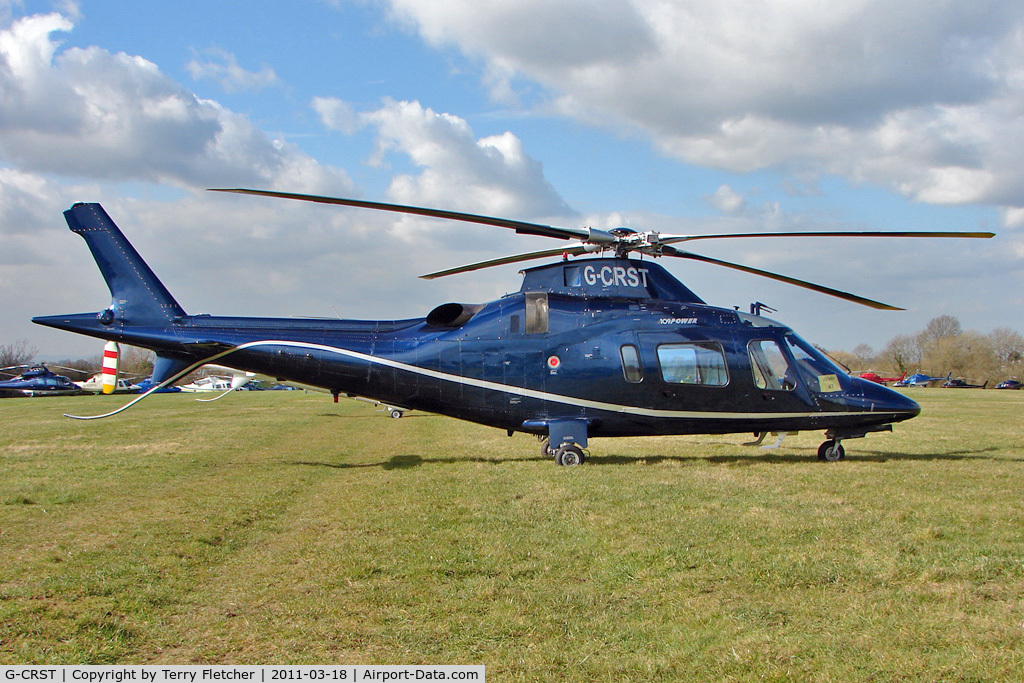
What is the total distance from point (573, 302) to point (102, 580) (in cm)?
930

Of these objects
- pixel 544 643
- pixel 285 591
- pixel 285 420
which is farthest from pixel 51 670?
pixel 285 420

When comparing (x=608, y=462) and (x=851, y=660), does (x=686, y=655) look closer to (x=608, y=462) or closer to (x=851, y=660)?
(x=851, y=660)

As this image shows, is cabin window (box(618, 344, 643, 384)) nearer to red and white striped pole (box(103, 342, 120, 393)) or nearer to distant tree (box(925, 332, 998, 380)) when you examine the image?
red and white striped pole (box(103, 342, 120, 393))

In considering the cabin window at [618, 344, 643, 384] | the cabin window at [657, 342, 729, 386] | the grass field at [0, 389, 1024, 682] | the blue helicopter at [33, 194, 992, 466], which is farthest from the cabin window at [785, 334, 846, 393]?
the cabin window at [618, 344, 643, 384]

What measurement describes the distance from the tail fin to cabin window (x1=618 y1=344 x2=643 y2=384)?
8430mm

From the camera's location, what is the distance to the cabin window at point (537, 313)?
13.5 metres

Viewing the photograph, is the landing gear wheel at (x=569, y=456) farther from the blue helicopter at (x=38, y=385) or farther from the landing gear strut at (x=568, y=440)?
the blue helicopter at (x=38, y=385)

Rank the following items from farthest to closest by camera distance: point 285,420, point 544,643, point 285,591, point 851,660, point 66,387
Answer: point 66,387 → point 285,420 → point 285,591 → point 544,643 → point 851,660

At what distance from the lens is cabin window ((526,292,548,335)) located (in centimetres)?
1345

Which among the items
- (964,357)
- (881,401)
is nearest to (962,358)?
(964,357)

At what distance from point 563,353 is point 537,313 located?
2.94 ft

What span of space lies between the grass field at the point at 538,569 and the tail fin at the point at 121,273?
304 cm

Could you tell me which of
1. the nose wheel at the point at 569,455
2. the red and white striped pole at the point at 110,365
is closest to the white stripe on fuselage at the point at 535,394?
the nose wheel at the point at 569,455

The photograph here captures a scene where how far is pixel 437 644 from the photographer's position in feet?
15.1
